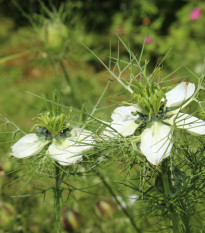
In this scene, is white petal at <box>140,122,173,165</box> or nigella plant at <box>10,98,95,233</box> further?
nigella plant at <box>10,98,95,233</box>

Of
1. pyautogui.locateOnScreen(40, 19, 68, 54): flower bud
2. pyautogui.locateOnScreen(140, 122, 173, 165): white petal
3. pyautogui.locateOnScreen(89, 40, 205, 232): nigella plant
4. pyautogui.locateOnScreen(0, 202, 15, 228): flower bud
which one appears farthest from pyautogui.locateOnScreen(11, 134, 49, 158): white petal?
pyautogui.locateOnScreen(40, 19, 68, 54): flower bud

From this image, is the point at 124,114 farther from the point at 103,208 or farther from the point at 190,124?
the point at 103,208

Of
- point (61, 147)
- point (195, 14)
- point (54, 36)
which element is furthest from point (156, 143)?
point (195, 14)

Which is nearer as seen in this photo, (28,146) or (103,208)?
(28,146)

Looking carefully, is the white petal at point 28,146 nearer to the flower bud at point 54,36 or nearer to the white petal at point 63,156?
the white petal at point 63,156

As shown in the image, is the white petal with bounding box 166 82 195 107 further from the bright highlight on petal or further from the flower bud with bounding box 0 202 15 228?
the flower bud with bounding box 0 202 15 228

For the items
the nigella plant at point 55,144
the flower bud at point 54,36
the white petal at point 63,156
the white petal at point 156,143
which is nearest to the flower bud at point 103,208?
the nigella plant at point 55,144
